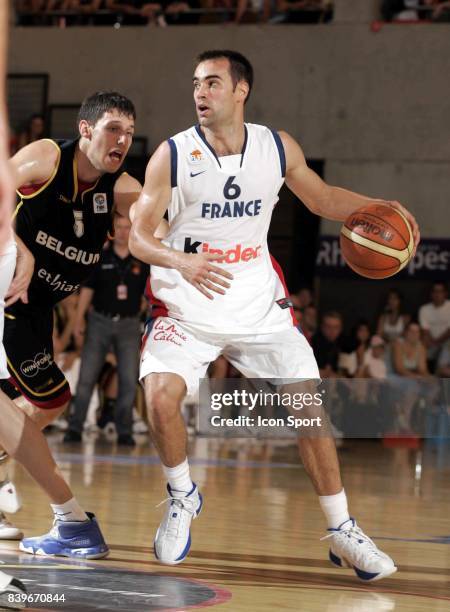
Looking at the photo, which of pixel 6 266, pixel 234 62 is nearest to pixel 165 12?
pixel 234 62

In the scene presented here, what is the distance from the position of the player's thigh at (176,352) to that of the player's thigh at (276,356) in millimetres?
117

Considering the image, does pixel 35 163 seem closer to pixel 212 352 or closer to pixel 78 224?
pixel 78 224

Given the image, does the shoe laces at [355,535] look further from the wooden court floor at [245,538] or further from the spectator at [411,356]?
the spectator at [411,356]

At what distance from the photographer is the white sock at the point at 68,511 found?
14.8 ft

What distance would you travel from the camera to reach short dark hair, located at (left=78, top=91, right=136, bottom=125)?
4746 millimetres

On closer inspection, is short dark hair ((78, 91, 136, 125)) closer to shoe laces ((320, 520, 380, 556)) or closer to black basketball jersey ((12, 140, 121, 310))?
black basketball jersey ((12, 140, 121, 310))

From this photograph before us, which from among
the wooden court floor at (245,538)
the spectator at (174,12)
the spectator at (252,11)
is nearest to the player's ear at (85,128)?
the wooden court floor at (245,538)

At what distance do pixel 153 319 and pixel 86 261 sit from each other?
0.42 metres

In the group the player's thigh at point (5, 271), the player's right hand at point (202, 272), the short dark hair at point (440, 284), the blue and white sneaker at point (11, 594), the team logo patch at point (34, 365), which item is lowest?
the blue and white sneaker at point (11, 594)

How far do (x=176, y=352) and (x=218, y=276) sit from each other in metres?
0.36

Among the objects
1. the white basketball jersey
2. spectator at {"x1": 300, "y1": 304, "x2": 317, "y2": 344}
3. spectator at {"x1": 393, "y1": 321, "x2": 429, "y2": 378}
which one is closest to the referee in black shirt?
spectator at {"x1": 300, "y1": 304, "x2": 317, "y2": 344}

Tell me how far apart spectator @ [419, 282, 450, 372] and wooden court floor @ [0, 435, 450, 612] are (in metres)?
3.24

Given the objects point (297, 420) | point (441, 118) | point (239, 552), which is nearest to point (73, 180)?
point (297, 420)

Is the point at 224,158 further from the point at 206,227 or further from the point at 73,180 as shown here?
the point at 73,180
